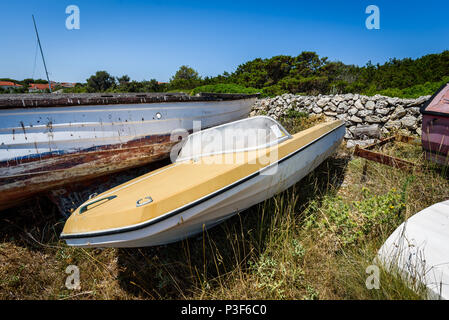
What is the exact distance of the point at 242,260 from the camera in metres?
2.14

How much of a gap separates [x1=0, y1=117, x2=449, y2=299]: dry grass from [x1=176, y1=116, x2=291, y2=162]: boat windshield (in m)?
0.94

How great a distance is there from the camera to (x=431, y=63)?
10672mm

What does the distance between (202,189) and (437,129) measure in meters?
3.76

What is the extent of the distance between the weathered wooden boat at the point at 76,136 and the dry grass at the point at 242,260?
2.58 ft

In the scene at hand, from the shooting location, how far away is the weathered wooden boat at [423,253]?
59.3 inches

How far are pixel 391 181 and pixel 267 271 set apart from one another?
2.55m

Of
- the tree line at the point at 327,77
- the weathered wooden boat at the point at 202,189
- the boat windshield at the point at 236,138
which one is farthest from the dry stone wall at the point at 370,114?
the boat windshield at the point at 236,138

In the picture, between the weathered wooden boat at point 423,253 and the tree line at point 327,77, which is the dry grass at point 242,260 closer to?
the weathered wooden boat at point 423,253

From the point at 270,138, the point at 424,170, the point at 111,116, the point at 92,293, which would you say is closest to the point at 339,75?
the point at 424,170

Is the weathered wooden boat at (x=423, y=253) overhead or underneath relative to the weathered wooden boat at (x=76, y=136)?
underneath
